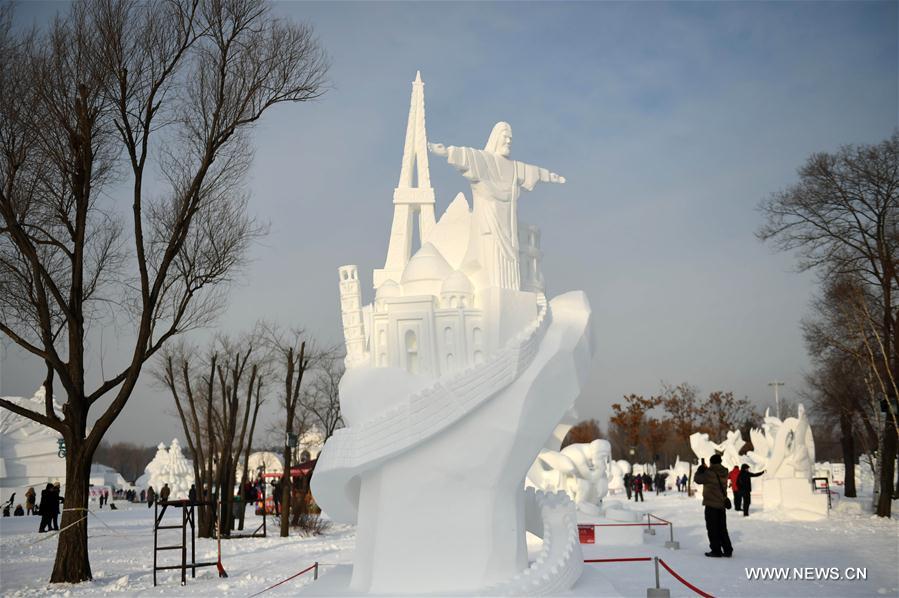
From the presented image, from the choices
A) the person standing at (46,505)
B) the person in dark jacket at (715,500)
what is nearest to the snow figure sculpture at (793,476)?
the person in dark jacket at (715,500)

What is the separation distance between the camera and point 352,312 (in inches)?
383

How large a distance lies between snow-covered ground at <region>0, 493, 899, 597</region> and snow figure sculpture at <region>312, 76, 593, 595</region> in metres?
0.45

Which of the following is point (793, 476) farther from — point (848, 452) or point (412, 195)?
point (412, 195)

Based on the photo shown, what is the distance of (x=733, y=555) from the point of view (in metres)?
13.4

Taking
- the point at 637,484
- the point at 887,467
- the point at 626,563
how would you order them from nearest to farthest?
the point at 626,563, the point at 887,467, the point at 637,484

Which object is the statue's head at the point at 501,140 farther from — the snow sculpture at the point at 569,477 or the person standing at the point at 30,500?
the person standing at the point at 30,500

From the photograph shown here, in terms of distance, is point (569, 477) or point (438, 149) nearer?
point (438, 149)

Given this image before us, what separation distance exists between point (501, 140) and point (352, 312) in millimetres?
2794

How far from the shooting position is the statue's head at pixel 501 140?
9.72 m

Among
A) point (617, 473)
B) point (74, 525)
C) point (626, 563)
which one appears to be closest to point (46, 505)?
point (74, 525)

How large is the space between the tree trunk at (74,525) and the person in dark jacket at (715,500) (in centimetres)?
931

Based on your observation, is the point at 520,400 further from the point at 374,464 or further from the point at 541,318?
the point at 374,464

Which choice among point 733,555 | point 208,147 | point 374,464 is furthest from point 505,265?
point 733,555

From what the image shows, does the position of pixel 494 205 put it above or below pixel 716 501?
above
